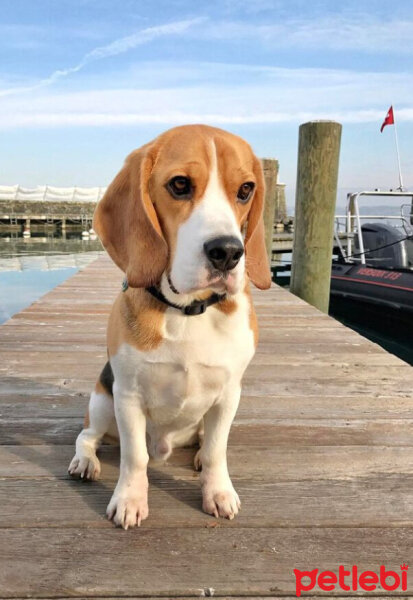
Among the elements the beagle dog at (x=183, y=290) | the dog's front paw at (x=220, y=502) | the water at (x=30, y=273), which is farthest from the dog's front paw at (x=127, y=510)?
the water at (x=30, y=273)

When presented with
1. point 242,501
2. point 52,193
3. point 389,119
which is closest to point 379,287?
point 389,119

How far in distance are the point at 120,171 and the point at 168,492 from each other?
1129 millimetres

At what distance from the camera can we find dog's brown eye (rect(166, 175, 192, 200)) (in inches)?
56.3

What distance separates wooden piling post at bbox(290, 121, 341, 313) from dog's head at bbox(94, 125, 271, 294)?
3875 millimetres

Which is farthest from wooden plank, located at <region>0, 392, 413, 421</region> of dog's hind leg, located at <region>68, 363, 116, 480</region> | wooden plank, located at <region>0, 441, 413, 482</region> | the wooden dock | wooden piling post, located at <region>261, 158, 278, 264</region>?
wooden piling post, located at <region>261, 158, 278, 264</region>

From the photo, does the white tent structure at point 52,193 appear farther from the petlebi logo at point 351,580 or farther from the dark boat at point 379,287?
the petlebi logo at point 351,580

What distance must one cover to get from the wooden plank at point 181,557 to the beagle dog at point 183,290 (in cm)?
11

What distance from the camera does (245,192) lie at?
5.16 feet

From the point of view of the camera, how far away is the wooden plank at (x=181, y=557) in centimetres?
133

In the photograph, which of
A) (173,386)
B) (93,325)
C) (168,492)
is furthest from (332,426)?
(93,325)

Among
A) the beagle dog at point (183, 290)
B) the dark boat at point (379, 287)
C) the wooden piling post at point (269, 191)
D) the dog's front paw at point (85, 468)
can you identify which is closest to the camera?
the beagle dog at point (183, 290)

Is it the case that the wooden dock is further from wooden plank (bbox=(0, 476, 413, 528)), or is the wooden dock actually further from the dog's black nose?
the dog's black nose

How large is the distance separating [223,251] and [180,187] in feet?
0.85

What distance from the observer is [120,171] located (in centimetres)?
157
